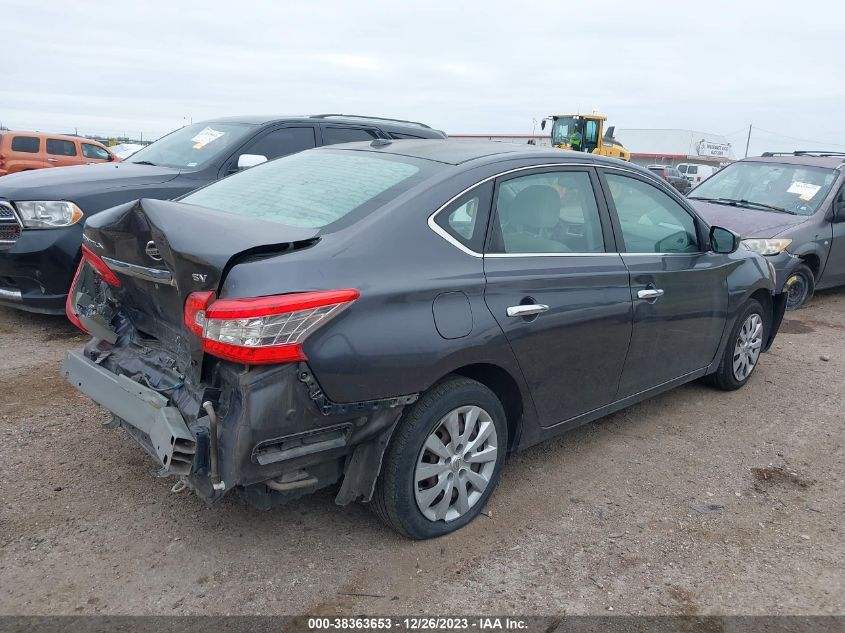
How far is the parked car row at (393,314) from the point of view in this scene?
246 centimetres

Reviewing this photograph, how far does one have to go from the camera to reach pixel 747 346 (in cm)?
505

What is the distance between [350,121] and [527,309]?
450 centimetres

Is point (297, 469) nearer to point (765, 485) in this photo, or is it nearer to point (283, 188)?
point (283, 188)

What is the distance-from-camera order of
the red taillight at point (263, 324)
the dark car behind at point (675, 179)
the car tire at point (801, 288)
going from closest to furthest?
1. the red taillight at point (263, 324)
2. the car tire at point (801, 288)
3. the dark car behind at point (675, 179)

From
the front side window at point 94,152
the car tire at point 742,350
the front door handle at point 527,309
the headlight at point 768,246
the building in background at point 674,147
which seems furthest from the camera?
the building in background at point 674,147

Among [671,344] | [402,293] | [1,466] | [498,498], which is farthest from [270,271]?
[671,344]

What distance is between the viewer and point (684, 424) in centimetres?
450

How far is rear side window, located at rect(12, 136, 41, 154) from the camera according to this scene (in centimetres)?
1706

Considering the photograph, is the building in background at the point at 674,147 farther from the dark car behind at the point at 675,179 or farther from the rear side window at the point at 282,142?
the rear side window at the point at 282,142

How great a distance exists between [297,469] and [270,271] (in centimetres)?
74

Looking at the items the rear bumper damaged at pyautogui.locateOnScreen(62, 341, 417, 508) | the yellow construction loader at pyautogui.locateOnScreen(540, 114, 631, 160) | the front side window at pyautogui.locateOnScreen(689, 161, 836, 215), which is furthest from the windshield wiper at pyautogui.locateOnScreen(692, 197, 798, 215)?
the yellow construction loader at pyautogui.locateOnScreen(540, 114, 631, 160)

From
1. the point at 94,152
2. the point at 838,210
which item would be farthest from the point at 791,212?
the point at 94,152

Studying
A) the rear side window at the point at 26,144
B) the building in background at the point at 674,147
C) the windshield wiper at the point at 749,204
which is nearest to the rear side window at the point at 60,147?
the rear side window at the point at 26,144

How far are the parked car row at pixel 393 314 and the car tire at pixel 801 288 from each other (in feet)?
12.7
